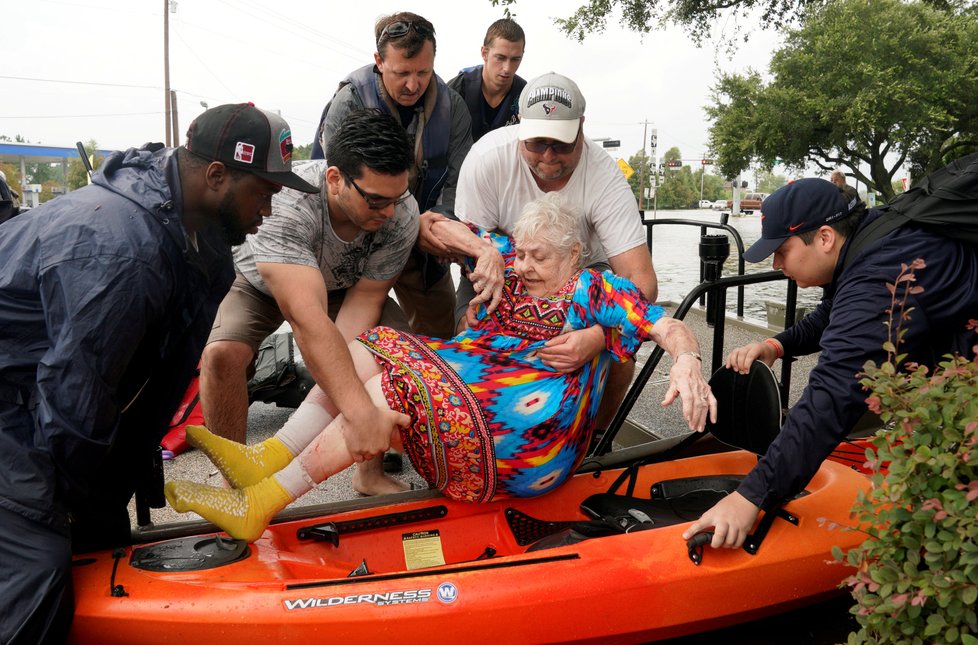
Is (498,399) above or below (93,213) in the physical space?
below

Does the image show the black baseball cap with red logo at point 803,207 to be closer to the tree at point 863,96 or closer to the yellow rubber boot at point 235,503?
the yellow rubber boot at point 235,503

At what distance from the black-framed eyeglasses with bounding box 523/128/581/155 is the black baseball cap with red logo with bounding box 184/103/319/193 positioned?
1205 mm

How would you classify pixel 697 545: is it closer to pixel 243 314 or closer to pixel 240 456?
pixel 240 456

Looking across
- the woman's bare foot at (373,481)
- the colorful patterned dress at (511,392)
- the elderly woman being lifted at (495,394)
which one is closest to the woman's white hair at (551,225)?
the elderly woman being lifted at (495,394)

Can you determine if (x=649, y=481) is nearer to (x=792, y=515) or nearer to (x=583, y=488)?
(x=583, y=488)

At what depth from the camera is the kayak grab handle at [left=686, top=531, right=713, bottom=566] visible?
2.24 m

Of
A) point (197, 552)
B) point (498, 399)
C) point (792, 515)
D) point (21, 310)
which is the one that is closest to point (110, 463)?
point (197, 552)

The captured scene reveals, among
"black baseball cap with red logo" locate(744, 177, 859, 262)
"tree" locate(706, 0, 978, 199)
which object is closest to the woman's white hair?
"black baseball cap with red logo" locate(744, 177, 859, 262)

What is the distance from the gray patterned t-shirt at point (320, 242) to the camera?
2617mm

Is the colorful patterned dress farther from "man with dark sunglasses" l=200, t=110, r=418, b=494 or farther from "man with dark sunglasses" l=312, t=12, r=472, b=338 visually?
"man with dark sunglasses" l=312, t=12, r=472, b=338

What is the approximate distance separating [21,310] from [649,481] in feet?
7.13

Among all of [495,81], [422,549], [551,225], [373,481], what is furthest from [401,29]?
[422,549]

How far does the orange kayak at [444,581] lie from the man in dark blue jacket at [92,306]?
25 cm

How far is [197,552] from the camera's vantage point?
2305 millimetres
